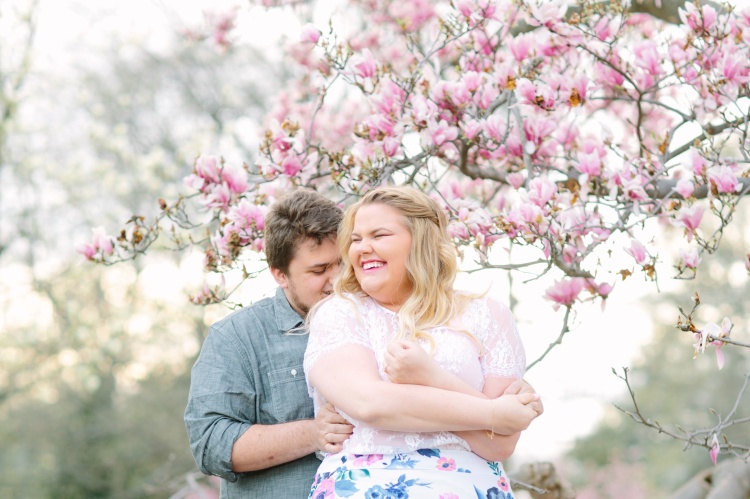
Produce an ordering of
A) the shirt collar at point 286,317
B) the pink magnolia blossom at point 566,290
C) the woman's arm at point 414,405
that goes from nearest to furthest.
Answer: the woman's arm at point 414,405 → the shirt collar at point 286,317 → the pink magnolia blossom at point 566,290

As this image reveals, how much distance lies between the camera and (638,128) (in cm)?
313

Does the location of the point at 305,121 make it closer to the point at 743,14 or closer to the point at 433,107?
the point at 433,107

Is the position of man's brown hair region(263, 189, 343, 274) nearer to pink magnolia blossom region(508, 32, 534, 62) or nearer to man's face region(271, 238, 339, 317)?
man's face region(271, 238, 339, 317)

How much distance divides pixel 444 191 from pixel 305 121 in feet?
11.0

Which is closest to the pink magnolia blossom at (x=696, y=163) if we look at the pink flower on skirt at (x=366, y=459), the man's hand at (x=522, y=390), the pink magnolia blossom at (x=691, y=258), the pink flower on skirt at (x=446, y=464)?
the pink magnolia blossom at (x=691, y=258)

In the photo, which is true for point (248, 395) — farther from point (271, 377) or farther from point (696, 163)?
point (696, 163)

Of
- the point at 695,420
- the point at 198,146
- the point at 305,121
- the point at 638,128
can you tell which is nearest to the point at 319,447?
the point at 638,128

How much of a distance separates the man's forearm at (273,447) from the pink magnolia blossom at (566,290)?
1001mm

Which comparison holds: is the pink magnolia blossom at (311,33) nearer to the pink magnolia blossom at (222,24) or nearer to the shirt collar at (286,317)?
the shirt collar at (286,317)

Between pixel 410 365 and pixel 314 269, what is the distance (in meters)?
0.69

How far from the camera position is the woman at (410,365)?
6.75 ft

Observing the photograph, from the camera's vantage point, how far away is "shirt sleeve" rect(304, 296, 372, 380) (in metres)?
2.21

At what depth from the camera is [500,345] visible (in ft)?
7.35

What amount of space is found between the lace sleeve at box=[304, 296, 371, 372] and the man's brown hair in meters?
0.38
